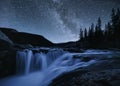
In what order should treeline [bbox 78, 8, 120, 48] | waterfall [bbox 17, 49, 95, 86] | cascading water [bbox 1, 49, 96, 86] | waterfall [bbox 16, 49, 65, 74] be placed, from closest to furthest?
1. cascading water [bbox 1, 49, 96, 86]
2. waterfall [bbox 17, 49, 95, 86]
3. waterfall [bbox 16, 49, 65, 74]
4. treeline [bbox 78, 8, 120, 48]

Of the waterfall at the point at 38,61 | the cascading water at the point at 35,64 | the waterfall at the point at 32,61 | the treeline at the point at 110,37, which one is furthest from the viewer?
the treeline at the point at 110,37

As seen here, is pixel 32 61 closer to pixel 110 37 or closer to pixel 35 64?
pixel 35 64

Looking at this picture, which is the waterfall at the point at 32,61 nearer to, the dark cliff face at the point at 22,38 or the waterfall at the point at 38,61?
the waterfall at the point at 38,61

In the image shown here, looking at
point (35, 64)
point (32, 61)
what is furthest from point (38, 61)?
point (32, 61)

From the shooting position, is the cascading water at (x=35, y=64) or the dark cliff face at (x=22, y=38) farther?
the dark cliff face at (x=22, y=38)

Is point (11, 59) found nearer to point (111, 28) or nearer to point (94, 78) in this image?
point (94, 78)

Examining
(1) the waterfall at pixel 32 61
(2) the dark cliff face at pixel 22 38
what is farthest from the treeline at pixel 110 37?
(1) the waterfall at pixel 32 61

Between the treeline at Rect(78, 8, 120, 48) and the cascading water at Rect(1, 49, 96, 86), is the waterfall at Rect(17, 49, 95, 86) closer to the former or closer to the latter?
the cascading water at Rect(1, 49, 96, 86)

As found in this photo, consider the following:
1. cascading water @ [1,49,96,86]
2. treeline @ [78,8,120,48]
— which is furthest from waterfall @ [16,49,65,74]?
treeline @ [78,8,120,48]

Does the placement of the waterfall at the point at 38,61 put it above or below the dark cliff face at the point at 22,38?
below

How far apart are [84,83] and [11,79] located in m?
8.47

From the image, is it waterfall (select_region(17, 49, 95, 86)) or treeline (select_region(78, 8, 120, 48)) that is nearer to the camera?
waterfall (select_region(17, 49, 95, 86))

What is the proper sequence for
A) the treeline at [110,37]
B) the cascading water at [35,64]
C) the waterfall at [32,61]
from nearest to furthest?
the cascading water at [35,64] → the waterfall at [32,61] → the treeline at [110,37]

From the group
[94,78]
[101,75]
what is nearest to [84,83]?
[94,78]
